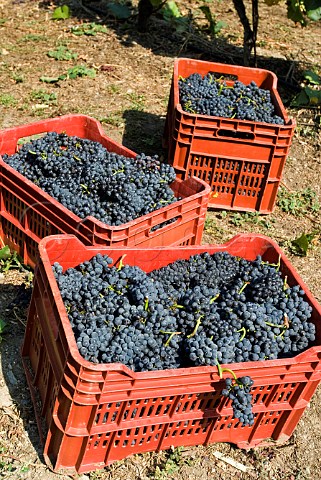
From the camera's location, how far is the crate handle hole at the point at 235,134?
5.64 m

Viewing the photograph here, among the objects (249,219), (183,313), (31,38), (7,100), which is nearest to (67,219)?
(183,313)

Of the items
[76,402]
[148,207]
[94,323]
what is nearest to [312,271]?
[148,207]

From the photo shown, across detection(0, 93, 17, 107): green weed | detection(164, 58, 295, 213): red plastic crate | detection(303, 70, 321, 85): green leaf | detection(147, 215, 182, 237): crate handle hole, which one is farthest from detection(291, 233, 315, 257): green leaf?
detection(0, 93, 17, 107): green weed

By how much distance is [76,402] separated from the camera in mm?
3178

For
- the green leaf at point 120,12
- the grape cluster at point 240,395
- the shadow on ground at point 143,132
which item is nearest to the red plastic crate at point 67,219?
the grape cluster at point 240,395

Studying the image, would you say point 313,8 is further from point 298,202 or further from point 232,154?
point 232,154

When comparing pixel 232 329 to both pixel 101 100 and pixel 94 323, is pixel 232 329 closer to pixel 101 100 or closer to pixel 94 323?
pixel 94 323

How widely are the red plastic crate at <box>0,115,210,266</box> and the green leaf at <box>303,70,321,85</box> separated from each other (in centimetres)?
382

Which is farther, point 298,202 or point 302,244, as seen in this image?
point 298,202

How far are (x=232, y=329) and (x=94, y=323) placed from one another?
2.54 feet

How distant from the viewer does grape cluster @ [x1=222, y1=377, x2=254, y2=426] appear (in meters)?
3.36

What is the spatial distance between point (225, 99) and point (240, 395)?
3.35 metres

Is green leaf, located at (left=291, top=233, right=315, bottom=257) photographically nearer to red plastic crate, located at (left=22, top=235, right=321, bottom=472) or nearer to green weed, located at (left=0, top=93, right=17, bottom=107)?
red plastic crate, located at (left=22, top=235, right=321, bottom=472)

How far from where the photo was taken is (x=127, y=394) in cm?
326
